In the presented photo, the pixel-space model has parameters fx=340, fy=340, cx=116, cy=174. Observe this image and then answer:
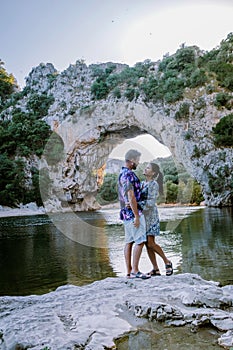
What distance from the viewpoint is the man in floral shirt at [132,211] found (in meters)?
4.30

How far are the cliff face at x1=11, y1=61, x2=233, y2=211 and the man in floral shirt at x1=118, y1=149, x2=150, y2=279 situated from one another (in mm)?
24846

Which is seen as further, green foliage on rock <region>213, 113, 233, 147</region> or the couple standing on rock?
green foliage on rock <region>213, 113, 233, 147</region>

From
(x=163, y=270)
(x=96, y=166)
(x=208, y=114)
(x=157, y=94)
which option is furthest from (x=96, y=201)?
(x=163, y=270)

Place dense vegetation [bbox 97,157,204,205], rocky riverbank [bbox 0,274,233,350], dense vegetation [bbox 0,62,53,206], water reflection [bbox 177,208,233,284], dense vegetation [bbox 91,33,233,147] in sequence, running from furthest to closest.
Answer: dense vegetation [bbox 0,62,53,206]
dense vegetation [bbox 97,157,204,205]
dense vegetation [bbox 91,33,233,147]
water reflection [bbox 177,208,233,284]
rocky riverbank [bbox 0,274,233,350]

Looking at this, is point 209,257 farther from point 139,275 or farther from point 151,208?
point 139,275

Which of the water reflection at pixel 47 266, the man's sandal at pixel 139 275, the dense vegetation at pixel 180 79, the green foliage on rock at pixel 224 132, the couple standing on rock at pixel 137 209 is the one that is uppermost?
the dense vegetation at pixel 180 79

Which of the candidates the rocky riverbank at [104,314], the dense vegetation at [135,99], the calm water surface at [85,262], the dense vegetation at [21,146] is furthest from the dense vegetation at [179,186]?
the rocky riverbank at [104,314]

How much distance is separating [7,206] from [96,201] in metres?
14.3

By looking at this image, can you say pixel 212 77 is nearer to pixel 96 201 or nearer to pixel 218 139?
pixel 218 139

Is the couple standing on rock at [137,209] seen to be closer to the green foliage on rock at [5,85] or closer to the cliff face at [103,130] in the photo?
the cliff face at [103,130]

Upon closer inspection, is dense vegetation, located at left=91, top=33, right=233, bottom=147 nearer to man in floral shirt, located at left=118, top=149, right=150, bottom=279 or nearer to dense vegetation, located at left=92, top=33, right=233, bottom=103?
dense vegetation, located at left=92, top=33, right=233, bottom=103

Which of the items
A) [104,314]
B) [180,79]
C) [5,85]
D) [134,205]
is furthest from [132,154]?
[5,85]

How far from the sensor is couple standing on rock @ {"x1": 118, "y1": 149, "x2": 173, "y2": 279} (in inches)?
170

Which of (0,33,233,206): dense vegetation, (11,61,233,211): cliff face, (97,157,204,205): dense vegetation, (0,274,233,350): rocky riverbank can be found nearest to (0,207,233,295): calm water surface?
(0,274,233,350): rocky riverbank
